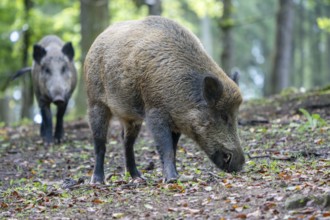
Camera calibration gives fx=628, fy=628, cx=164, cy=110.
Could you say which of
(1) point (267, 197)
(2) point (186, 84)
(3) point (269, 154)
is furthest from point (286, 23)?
(1) point (267, 197)

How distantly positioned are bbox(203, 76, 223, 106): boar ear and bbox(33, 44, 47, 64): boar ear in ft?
21.7

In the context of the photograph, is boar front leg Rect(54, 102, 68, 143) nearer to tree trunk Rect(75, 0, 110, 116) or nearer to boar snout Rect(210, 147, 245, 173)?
tree trunk Rect(75, 0, 110, 116)

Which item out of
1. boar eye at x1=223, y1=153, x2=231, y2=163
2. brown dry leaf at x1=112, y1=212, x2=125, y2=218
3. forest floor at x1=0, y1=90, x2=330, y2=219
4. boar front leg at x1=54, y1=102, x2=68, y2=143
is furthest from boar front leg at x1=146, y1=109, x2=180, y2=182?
boar front leg at x1=54, y1=102, x2=68, y2=143

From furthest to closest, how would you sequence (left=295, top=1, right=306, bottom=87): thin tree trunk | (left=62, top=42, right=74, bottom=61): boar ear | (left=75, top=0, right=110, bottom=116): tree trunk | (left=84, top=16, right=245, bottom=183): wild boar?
1. (left=295, top=1, right=306, bottom=87): thin tree trunk
2. (left=75, top=0, right=110, bottom=116): tree trunk
3. (left=62, top=42, right=74, bottom=61): boar ear
4. (left=84, top=16, right=245, bottom=183): wild boar

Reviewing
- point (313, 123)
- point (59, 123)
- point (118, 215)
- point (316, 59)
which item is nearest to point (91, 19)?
point (59, 123)

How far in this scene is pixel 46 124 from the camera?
12.3m

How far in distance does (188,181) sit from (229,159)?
52 cm

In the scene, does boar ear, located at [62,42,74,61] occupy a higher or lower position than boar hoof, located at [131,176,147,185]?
higher

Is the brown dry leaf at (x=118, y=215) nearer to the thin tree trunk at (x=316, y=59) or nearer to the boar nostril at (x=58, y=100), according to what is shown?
the boar nostril at (x=58, y=100)

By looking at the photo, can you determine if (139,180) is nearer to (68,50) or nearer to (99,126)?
(99,126)

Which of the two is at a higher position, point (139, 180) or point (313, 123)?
point (313, 123)

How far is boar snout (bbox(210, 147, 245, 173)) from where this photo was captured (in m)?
6.89

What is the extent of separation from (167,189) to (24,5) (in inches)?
772

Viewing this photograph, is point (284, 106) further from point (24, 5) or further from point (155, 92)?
point (24, 5)
